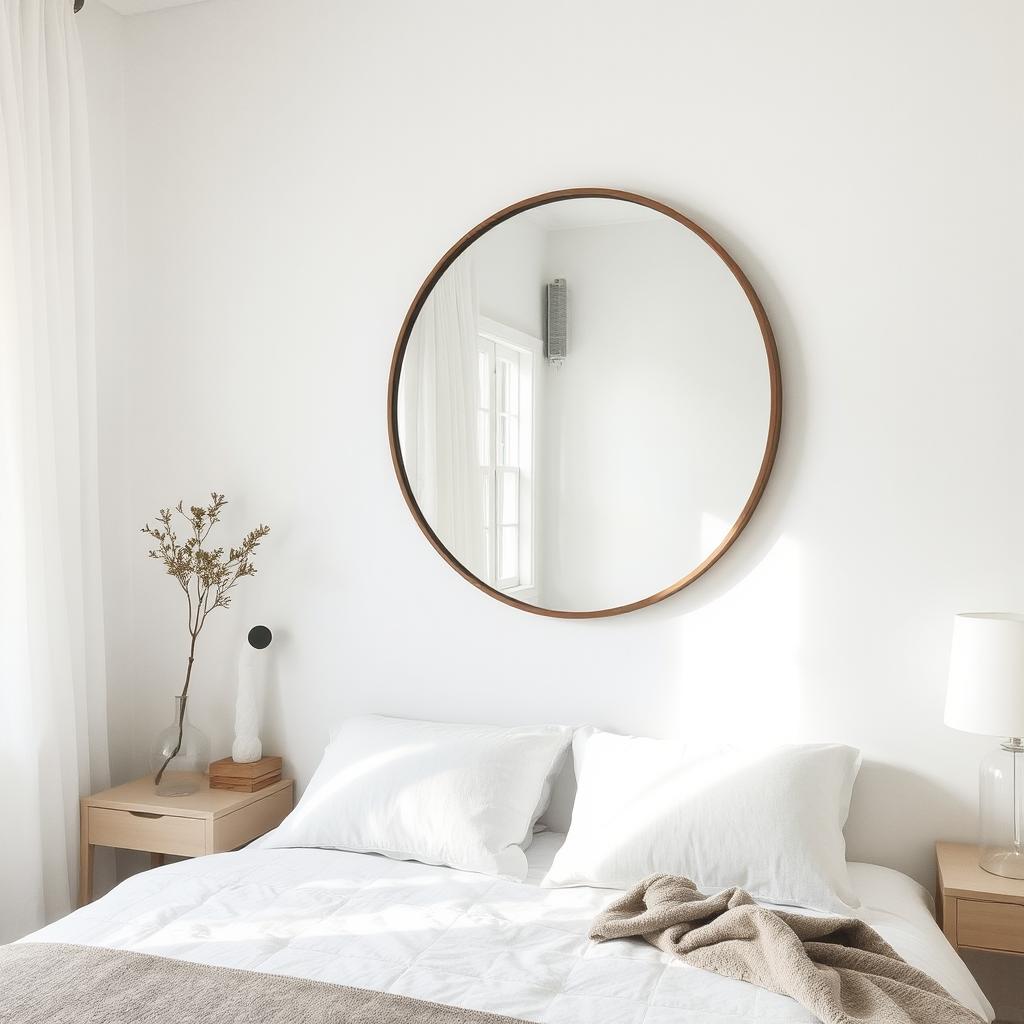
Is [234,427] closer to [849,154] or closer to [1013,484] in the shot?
[849,154]

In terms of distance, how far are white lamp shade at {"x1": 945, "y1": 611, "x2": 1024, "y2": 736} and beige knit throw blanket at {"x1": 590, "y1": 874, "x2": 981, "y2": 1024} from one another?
0.56 metres

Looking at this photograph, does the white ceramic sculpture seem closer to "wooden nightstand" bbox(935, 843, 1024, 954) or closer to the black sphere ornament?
the black sphere ornament

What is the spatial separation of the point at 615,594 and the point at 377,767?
29.1 inches

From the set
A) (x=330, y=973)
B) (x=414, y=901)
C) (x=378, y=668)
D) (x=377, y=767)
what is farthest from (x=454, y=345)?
(x=330, y=973)

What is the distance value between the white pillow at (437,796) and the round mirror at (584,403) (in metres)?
0.38

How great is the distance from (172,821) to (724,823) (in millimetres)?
1436

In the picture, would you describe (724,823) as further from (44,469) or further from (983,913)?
(44,469)

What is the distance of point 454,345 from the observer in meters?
2.76

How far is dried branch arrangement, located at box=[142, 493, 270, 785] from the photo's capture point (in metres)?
2.88

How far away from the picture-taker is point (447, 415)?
2.78 meters

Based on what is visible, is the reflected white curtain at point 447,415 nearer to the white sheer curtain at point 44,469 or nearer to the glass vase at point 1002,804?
the white sheer curtain at point 44,469

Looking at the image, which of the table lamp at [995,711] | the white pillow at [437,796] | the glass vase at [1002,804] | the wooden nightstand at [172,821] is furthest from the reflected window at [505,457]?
the glass vase at [1002,804]

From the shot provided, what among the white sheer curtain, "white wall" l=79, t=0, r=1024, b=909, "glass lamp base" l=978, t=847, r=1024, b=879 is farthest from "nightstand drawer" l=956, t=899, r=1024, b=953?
the white sheer curtain

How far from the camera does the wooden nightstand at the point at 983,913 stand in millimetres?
2072
